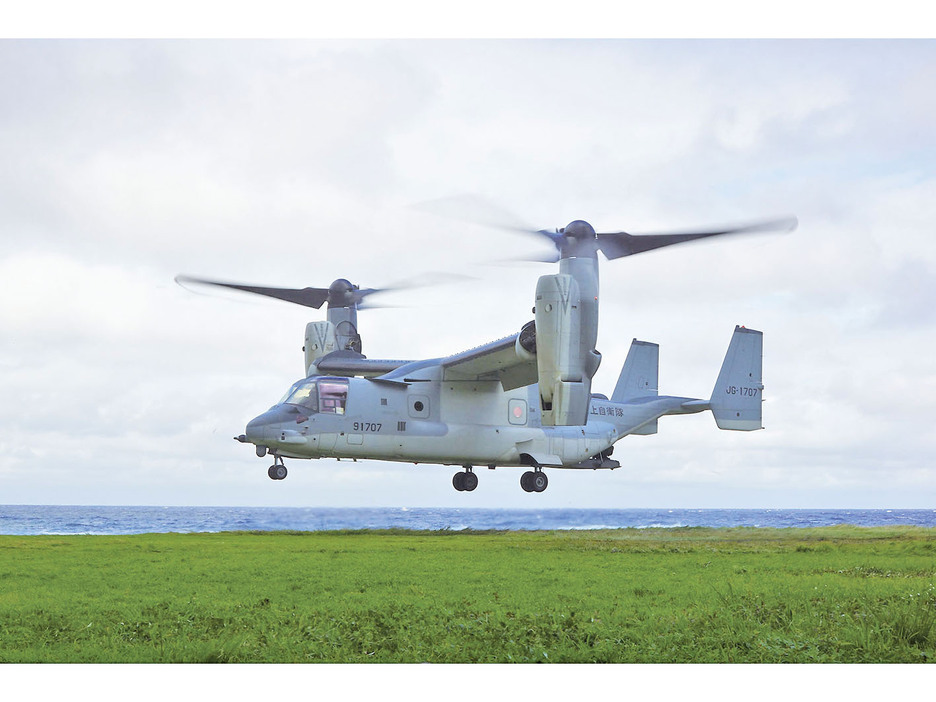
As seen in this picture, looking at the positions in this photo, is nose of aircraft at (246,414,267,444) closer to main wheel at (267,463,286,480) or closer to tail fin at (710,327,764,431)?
main wheel at (267,463,286,480)

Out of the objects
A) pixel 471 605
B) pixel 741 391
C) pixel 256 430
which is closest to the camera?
pixel 471 605

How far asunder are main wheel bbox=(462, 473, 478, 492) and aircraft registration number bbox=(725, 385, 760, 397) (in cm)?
825

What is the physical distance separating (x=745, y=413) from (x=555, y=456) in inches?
270

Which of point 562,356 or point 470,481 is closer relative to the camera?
point 562,356

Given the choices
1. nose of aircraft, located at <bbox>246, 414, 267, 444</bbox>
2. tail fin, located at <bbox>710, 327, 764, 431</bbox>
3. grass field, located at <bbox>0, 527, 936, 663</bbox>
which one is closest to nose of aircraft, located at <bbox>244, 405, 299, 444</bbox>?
nose of aircraft, located at <bbox>246, 414, 267, 444</bbox>

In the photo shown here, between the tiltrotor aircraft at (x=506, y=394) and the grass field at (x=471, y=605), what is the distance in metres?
4.72

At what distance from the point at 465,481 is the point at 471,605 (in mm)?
16476

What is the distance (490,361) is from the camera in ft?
80.0

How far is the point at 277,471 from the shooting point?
23.3 m

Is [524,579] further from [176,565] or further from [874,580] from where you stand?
[176,565]

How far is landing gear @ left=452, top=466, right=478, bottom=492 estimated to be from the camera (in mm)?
26844

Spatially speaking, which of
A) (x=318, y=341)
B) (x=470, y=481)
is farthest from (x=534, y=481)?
(x=318, y=341)

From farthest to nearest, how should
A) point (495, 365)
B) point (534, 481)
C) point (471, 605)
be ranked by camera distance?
point (534, 481) < point (495, 365) < point (471, 605)

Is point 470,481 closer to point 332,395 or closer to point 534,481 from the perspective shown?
point 534,481
